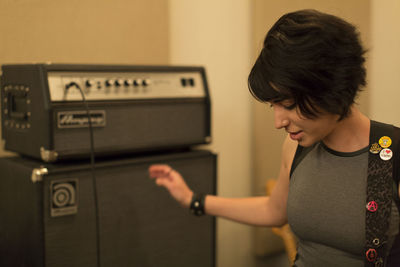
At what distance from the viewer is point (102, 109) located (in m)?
1.38

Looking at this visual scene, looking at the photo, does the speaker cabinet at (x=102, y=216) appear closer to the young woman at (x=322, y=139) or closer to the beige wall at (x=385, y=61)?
the young woman at (x=322, y=139)

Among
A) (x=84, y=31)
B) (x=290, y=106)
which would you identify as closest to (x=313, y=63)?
(x=290, y=106)

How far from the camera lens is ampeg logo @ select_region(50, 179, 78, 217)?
128 cm

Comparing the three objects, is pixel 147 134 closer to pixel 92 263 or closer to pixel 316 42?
pixel 92 263

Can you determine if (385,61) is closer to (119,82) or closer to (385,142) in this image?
(385,142)

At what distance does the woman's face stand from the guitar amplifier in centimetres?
58

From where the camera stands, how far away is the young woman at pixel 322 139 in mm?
912

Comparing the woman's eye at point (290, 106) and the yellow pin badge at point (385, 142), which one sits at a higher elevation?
the woman's eye at point (290, 106)

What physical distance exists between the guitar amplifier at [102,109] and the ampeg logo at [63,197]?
73 millimetres

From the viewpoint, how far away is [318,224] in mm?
1069

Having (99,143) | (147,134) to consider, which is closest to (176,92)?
(147,134)

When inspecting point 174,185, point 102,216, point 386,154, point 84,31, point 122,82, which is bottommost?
point 102,216

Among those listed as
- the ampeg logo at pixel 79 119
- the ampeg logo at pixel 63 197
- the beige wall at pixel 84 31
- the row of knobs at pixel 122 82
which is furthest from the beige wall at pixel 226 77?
the ampeg logo at pixel 63 197

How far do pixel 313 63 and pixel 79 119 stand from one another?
71 cm
